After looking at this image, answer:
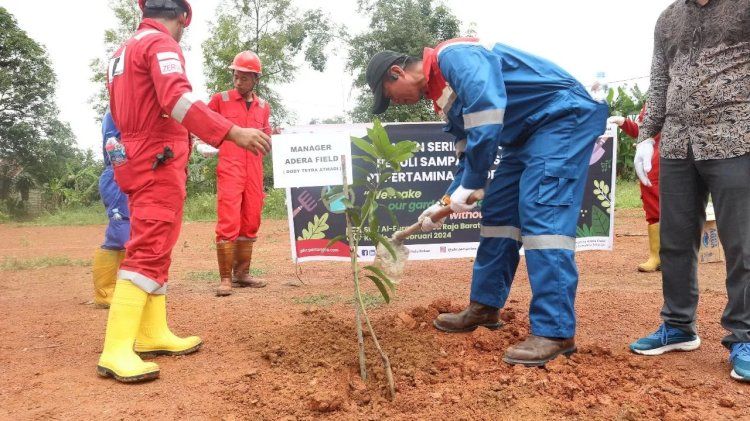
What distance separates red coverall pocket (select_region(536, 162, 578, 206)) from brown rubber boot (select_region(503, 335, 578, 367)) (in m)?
0.68

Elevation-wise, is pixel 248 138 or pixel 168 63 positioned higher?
pixel 168 63

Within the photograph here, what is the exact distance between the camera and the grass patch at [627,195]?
12.7m

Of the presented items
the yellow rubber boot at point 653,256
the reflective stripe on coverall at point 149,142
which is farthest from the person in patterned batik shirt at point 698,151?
the yellow rubber boot at point 653,256

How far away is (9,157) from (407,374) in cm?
1895

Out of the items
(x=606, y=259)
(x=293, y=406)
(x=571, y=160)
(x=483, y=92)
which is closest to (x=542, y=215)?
(x=571, y=160)

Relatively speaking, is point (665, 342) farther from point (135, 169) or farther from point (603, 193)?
point (603, 193)

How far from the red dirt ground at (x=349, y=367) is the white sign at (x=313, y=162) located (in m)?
0.92

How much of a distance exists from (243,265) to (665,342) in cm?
353

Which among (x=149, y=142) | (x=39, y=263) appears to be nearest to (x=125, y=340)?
(x=149, y=142)

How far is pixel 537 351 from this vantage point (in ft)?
9.27

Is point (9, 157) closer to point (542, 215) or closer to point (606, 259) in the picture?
point (606, 259)

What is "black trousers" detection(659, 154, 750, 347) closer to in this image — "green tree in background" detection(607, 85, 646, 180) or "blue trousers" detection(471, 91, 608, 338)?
"blue trousers" detection(471, 91, 608, 338)

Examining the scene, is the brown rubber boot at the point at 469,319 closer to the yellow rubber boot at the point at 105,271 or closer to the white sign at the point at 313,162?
the white sign at the point at 313,162

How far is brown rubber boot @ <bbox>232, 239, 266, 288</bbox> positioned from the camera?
17.3 ft
